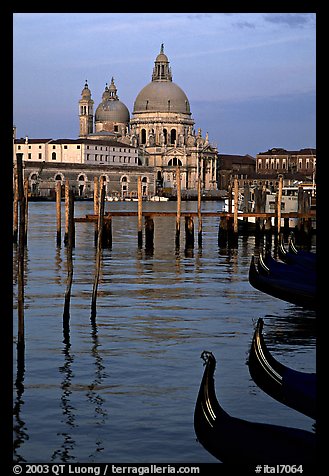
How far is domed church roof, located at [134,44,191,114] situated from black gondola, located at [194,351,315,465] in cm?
8588

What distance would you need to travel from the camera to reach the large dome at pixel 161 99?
8862cm

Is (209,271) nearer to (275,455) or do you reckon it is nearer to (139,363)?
(139,363)

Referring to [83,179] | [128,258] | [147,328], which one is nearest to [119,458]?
[147,328]

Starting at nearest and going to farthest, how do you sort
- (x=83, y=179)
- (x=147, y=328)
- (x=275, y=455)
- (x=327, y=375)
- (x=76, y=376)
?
(x=327, y=375) < (x=275, y=455) < (x=76, y=376) < (x=147, y=328) < (x=83, y=179)

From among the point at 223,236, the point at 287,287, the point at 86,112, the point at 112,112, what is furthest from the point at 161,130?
the point at 287,287

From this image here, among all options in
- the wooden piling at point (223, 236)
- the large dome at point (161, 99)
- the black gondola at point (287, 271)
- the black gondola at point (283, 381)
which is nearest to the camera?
the black gondola at point (283, 381)

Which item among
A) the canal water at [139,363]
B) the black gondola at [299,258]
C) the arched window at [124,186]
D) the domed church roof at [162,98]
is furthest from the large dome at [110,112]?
the black gondola at [299,258]

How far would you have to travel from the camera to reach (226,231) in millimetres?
21281

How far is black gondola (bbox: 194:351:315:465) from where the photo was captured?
3.46 meters

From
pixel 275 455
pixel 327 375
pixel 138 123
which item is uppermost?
pixel 138 123

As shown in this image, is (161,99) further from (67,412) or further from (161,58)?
(67,412)

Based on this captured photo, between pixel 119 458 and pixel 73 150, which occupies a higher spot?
pixel 73 150

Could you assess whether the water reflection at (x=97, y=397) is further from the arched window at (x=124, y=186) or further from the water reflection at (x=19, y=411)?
the arched window at (x=124, y=186)

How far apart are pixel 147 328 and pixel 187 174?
78.3 m
